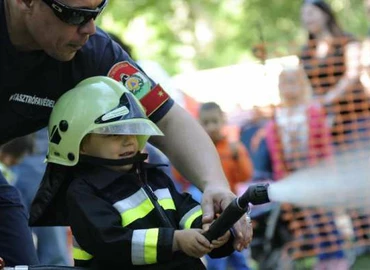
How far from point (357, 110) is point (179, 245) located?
5.82 meters

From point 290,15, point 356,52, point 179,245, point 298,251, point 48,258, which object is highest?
point 179,245

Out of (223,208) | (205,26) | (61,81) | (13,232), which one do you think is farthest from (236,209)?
(205,26)

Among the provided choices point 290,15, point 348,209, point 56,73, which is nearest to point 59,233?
point 348,209

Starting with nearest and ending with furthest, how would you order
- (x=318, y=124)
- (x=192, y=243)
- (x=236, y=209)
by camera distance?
(x=236, y=209) → (x=192, y=243) → (x=318, y=124)

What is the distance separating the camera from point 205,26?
2408cm

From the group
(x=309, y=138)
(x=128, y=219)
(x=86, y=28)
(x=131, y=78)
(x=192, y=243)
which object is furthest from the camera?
→ (x=309, y=138)

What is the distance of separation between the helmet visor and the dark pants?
63 centimetres

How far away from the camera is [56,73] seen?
4.04m

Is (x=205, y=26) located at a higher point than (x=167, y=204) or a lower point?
lower

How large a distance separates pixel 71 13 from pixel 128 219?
77 centimetres

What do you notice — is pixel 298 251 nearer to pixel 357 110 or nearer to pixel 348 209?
pixel 348 209

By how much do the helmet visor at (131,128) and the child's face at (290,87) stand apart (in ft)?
17.2

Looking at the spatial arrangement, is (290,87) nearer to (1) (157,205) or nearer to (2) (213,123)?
(2) (213,123)

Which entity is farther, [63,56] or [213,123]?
[213,123]
